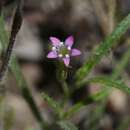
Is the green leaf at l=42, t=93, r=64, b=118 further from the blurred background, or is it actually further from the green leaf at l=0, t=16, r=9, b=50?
the blurred background

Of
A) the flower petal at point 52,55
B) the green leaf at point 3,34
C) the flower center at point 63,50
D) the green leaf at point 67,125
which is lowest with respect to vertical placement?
the green leaf at point 67,125

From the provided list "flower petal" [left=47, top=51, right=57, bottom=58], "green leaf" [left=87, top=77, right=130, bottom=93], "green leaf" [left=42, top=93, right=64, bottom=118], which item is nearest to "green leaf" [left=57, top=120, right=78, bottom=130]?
"green leaf" [left=42, top=93, right=64, bottom=118]

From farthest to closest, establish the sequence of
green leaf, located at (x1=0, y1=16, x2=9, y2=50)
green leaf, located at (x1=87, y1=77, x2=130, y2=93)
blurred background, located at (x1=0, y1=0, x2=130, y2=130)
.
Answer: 1. blurred background, located at (x1=0, y1=0, x2=130, y2=130)
2. green leaf, located at (x1=0, y1=16, x2=9, y2=50)
3. green leaf, located at (x1=87, y1=77, x2=130, y2=93)

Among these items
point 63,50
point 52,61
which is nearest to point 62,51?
point 63,50

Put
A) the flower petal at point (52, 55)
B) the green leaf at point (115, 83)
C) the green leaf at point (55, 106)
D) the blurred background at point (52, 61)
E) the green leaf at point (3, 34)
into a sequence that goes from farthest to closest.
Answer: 1. the blurred background at point (52, 61)
2. the green leaf at point (3, 34)
3. the green leaf at point (55, 106)
4. the flower petal at point (52, 55)
5. the green leaf at point (115, 83)

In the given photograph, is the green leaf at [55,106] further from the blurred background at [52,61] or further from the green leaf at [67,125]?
the blurred background at [52,61]

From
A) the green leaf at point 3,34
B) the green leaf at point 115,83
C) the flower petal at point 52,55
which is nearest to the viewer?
the green leaf at point 115,83

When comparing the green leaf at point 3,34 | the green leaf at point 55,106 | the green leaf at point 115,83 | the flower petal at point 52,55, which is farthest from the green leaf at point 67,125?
the green leaf at point 3,34

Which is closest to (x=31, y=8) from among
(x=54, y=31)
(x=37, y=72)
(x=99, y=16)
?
(x=54, y=31)

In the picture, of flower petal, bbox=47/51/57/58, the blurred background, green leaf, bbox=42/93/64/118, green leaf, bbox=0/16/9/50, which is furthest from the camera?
the blurred background
